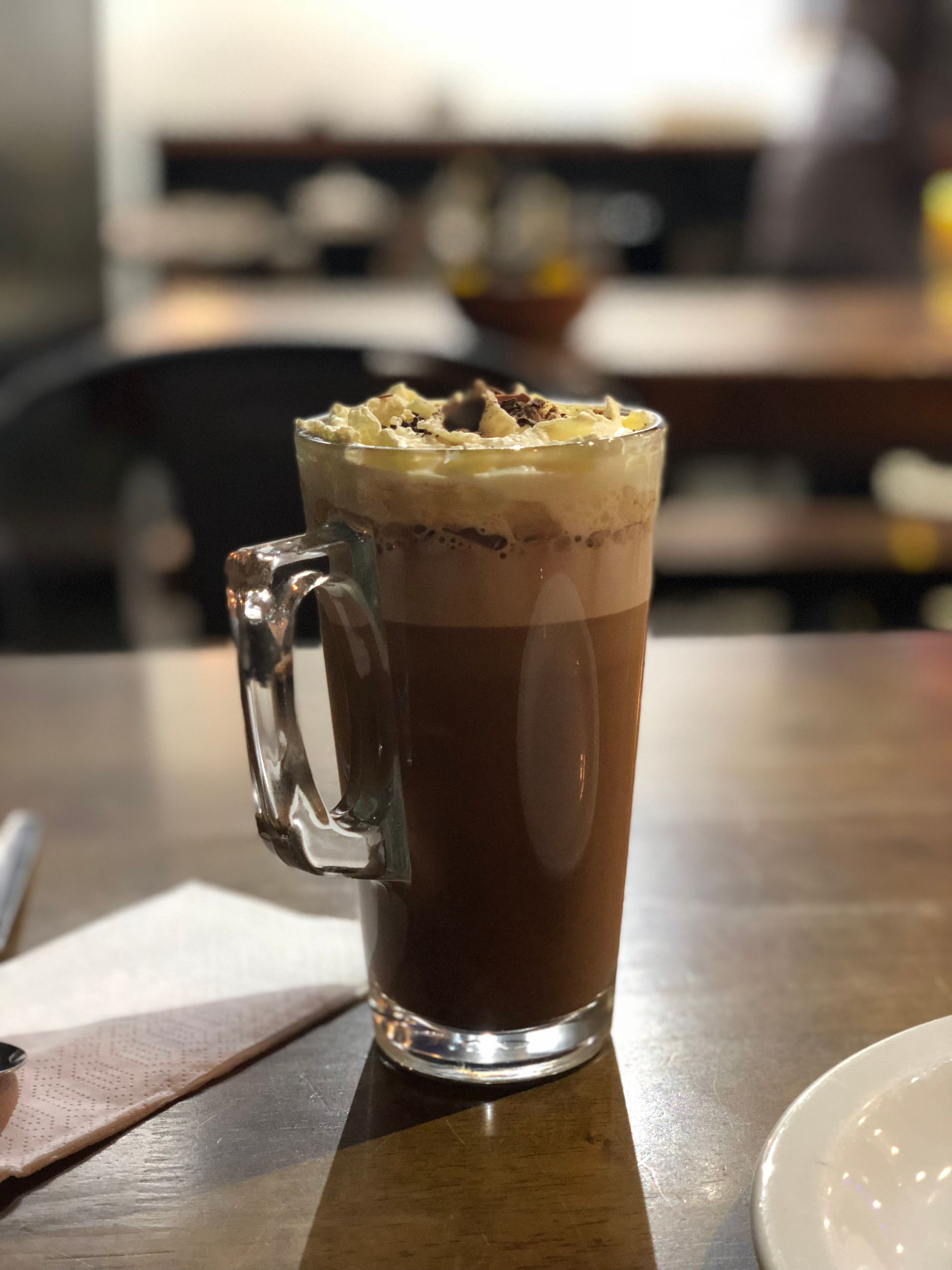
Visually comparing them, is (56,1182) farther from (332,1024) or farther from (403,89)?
(403,89)

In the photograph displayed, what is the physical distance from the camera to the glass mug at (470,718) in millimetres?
495

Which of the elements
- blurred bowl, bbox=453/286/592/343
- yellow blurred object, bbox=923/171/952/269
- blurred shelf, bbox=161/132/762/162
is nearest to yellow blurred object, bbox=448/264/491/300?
blurred bowl, bbox=453/286/592/343

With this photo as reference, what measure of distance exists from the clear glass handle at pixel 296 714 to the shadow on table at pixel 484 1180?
0.09 metres

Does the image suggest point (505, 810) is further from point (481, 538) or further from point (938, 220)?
point (938, 220)

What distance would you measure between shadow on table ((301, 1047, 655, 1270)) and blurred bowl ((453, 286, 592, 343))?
209 cm

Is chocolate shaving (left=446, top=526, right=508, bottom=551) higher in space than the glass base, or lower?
higher

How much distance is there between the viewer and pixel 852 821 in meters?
0.80

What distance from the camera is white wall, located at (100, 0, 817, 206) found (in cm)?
543

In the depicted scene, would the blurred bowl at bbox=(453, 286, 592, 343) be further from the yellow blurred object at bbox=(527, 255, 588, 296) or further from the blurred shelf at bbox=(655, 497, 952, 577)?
the blurred shelf at bbox=(655, 497, 952, 577)

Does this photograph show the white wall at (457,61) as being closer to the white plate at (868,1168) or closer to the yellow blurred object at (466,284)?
the yellow blurred object at (466,284)

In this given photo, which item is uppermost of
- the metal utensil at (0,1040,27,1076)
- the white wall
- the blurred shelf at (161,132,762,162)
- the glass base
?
the white wall

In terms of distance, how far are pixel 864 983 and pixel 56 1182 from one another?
13.3 inches

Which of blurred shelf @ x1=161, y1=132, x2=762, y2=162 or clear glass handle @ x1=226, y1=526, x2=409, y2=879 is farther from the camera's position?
blurred shelf @ x1=161, y1=132, x2=762, y2=162

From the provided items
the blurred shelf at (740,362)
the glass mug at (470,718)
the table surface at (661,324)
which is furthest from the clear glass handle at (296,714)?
the blurred shelf at (740,362)
